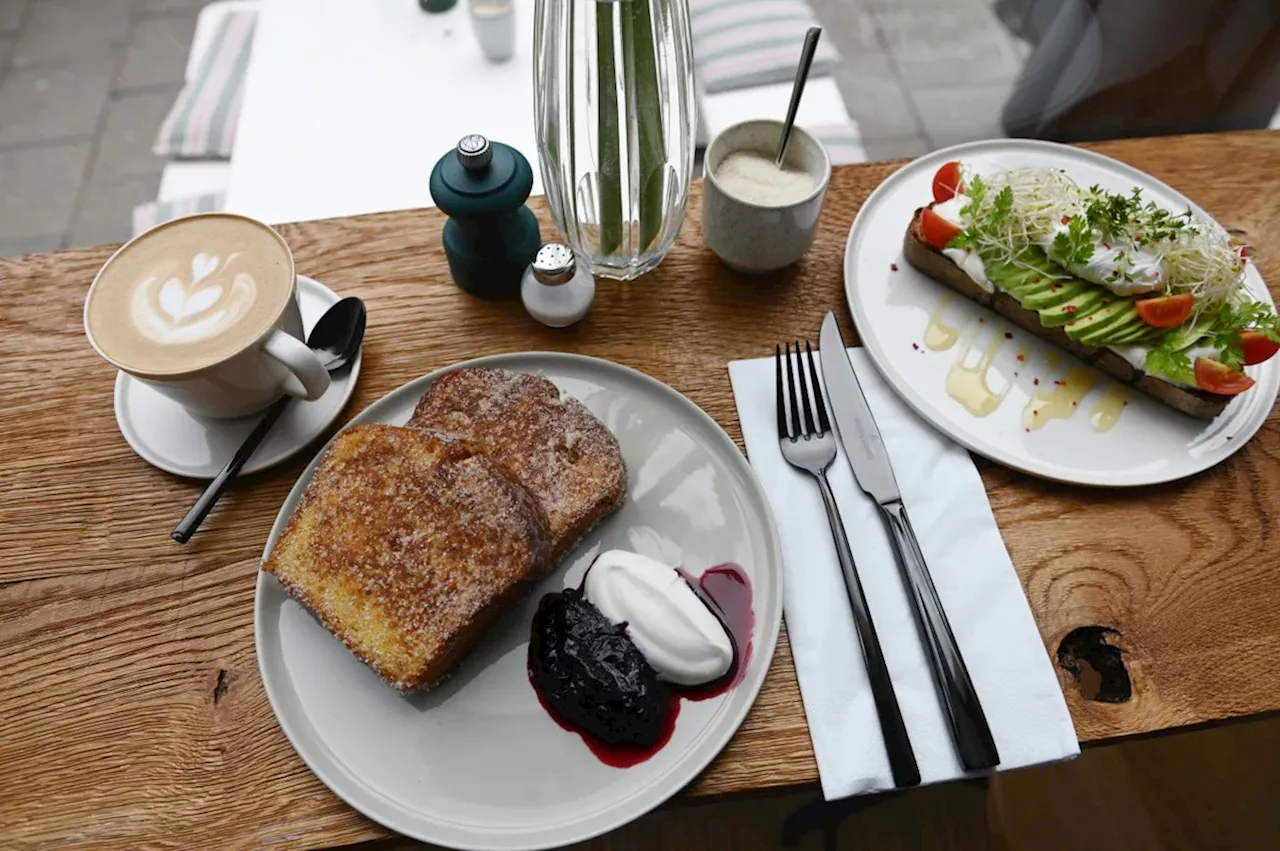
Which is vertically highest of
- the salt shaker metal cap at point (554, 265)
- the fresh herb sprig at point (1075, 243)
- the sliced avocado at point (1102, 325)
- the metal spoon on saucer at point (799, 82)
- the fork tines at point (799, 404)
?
the metal spoon on saucer at point (799, 82)

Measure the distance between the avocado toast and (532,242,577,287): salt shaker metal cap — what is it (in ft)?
1.81

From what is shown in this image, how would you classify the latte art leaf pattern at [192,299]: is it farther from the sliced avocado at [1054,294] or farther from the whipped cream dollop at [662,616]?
the sliced avocado at [1054,294]

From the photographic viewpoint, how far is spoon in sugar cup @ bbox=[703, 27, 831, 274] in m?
1.23

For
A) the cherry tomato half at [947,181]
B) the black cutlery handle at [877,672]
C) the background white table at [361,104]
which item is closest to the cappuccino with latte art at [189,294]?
the black cutlery handle at [877,672]

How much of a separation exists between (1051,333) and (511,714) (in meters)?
0.96

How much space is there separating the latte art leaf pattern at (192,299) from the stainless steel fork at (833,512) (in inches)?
29.3

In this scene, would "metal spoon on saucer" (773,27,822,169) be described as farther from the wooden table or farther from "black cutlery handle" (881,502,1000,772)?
"black cutlery handle" (881,502,1000,772)

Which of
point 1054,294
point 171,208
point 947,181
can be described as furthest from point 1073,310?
point 171,208

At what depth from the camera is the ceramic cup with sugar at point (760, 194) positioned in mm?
1233

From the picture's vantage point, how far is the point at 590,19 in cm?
110

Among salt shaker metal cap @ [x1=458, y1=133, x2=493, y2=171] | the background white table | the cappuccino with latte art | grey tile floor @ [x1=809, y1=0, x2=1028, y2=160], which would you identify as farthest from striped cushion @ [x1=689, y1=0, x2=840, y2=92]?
the cappuccino with latte art

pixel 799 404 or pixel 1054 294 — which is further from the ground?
pixel 1054 294

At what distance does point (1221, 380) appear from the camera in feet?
3.82

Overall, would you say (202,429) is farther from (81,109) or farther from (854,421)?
(81,109)
